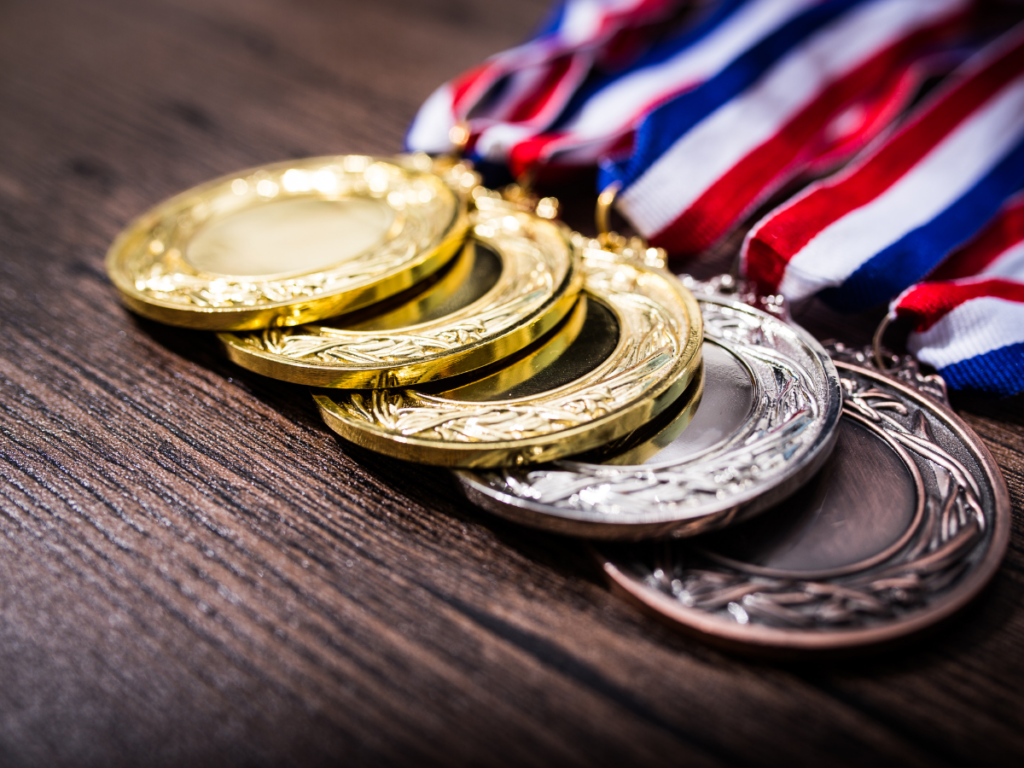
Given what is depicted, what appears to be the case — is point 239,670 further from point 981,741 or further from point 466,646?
point 981,741

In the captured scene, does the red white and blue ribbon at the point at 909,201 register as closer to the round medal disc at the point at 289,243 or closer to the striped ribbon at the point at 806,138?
the striped ribbon at the point at 806,138

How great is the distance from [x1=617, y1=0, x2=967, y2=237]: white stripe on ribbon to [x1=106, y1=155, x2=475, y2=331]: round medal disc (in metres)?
0.33

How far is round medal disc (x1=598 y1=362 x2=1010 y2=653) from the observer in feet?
2.33

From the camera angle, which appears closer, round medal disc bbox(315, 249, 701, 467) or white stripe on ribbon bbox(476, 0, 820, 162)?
round medal disc bbox(315, 249, 701, 467)

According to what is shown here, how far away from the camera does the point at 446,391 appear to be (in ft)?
2.92

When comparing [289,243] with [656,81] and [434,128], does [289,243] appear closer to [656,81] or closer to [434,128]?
[434,128]

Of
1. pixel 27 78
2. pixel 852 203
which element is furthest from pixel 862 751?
pixel 27 78

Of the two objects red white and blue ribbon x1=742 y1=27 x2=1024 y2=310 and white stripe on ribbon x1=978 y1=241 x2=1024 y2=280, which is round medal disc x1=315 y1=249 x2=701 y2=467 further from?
white stripe on ribbon x1=978 y1=241 x2=1024 y2=280

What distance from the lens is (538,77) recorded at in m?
1.69

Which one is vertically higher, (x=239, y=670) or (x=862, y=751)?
(x=862, y=751)

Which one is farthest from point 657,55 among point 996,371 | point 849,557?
point 849,557

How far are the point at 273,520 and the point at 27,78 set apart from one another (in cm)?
162

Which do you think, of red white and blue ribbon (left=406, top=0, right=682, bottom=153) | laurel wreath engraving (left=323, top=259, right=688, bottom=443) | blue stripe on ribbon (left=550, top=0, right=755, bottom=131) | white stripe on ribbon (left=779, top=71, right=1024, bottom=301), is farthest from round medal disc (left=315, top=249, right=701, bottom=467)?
blue stripe on ribbon (left=550, top=0, right=755, bottom=131)

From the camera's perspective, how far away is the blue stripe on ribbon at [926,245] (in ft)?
3.62
